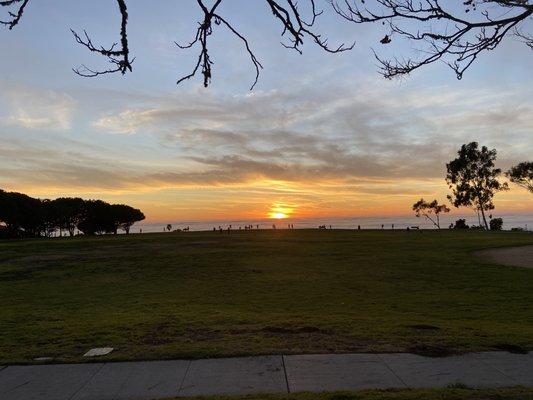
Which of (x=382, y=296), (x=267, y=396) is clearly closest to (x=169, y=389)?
(x=267, y=396)

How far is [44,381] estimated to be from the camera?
21.9 ft

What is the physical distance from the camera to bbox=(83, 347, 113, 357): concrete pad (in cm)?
786

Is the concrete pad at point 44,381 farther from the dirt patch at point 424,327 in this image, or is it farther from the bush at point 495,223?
the bush at point 495,223

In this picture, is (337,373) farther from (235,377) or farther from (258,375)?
(235,377)

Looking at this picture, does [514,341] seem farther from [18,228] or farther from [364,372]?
[18,228]

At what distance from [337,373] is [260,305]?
24.1 ft

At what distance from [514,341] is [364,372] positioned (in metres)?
3.20

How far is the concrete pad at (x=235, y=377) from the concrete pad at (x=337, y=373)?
187 mm


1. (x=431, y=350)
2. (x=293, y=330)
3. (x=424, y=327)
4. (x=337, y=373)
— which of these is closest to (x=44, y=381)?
(x=337, y=373)

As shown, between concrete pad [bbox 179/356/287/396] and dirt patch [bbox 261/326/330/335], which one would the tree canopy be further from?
concrete pad [bbox 179/356/287/396]

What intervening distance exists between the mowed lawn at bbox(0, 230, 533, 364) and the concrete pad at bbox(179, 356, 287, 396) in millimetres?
427

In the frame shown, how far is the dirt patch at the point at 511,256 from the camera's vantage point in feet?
77.9

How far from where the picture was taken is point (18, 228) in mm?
76875

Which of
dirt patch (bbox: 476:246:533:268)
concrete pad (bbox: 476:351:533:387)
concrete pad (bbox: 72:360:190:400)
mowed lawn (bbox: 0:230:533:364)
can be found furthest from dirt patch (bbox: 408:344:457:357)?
dirt patch (bbox: 476:246:533:268)
